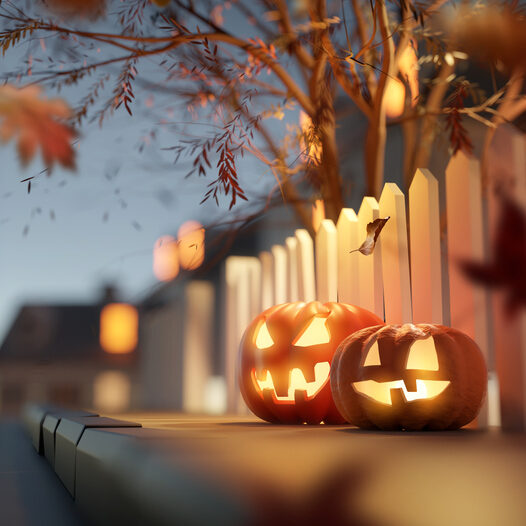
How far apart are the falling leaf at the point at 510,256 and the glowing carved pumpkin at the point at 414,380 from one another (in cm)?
13

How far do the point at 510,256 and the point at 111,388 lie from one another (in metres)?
12.9

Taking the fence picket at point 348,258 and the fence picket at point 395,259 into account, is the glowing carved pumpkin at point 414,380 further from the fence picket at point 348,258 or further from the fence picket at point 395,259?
the fence picket at point 348,258

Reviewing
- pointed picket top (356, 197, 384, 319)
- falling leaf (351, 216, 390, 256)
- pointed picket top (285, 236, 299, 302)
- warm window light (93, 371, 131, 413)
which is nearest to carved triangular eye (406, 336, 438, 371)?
falling leaf (351, 216, 390, 256)

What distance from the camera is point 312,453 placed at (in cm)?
64

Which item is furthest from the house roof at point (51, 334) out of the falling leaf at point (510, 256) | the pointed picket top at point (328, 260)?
the falling leaf at point (510, 256)

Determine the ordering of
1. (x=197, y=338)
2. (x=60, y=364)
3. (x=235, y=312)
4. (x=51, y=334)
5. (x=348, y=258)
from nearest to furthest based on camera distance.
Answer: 1. (x=348, y=258)
2. (x=235, y=312)
3. (x=197, y=338)
4. (x=60, y=364)
5. (x=51, y=334)

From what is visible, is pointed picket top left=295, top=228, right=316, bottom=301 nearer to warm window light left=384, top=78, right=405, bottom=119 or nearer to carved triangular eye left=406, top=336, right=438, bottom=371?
warm window light left=384, top=78, right=405, bottom=119

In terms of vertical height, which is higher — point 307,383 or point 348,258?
point 348,258

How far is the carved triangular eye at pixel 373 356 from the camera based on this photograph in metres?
1.16

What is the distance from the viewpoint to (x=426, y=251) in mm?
1624

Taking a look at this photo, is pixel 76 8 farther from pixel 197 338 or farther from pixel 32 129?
pixel 197 338

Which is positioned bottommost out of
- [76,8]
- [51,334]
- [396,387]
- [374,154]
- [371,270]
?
[51,334]

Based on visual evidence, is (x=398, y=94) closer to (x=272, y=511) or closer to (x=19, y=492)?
(x=19, y=492)

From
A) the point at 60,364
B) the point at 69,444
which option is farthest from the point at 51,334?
the point at 69,444
